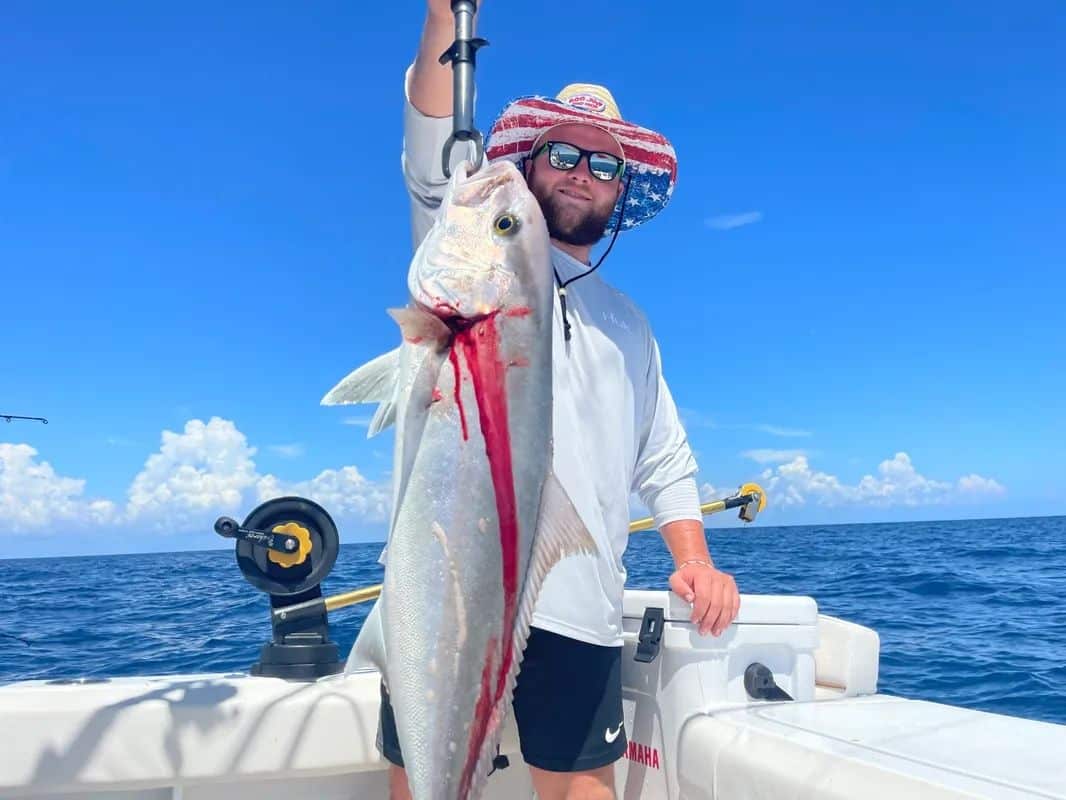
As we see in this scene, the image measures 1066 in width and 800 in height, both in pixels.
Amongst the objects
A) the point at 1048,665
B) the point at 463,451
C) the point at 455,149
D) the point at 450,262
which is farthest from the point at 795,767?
the point at 1048,665

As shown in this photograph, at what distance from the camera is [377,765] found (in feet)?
10.1

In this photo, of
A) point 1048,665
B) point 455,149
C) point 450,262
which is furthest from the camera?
point 1048,665

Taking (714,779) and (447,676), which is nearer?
(447,676)

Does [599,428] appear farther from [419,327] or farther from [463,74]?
[463,74]

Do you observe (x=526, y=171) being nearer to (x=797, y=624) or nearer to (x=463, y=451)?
(x=463, y=451)

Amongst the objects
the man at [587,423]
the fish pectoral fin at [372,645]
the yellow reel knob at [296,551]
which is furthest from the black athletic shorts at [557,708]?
the yellow reel knob at [296,551]

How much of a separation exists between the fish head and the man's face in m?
0.76

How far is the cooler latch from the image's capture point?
9.43 ft

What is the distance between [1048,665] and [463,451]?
30.5 feet

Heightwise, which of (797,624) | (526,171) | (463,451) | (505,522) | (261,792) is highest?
(526,171)

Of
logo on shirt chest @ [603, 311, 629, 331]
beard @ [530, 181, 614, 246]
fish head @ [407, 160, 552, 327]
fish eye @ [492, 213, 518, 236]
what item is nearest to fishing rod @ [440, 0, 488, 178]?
fish head @ [407, 160, 552, 327]

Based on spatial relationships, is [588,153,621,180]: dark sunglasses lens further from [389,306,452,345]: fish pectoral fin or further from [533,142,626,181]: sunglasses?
[389,306,452,345]: fish pectoral fin

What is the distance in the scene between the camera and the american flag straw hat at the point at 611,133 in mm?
2805

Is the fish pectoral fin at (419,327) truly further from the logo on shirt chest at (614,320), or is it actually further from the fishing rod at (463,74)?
the logo on shirt chest at (614,320)
